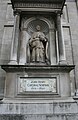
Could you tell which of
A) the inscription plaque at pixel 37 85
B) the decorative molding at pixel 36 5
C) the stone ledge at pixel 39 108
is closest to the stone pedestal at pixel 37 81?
the inscription plaque at pixel 37 85

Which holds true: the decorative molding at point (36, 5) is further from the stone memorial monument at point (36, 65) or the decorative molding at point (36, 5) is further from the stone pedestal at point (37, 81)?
the stone pedestal at point (37, 81)

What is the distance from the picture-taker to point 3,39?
11.9 metres

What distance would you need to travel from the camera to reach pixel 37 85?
26.6 ft

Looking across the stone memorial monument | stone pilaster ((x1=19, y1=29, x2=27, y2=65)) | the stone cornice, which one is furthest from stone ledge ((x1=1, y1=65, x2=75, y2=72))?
the stone cornice

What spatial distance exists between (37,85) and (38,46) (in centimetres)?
208

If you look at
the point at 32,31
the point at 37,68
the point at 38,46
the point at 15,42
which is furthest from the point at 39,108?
the point at 32,31

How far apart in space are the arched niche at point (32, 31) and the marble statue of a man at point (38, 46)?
0.23 meters

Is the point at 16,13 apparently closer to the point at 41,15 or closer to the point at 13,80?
the point at 41,15

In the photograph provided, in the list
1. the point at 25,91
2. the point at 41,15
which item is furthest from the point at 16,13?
the point at 25,91

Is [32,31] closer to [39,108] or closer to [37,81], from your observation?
[37,81]

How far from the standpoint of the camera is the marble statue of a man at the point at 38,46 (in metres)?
8.99

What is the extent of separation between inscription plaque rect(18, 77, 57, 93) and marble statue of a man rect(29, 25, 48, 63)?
115 cm

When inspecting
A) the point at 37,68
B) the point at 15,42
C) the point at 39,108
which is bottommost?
the point at 39,108

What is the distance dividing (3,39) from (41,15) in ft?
10.4
